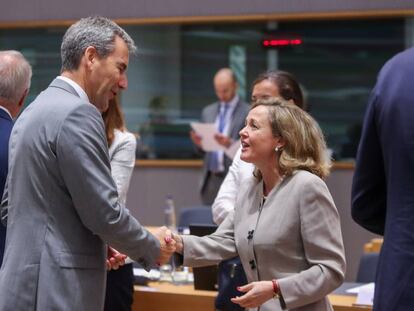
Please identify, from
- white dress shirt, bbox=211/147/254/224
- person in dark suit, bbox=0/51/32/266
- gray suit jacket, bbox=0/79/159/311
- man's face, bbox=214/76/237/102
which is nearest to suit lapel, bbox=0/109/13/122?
person in dark suit, bbox=0/51/32/266

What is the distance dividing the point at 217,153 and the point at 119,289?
4.05m

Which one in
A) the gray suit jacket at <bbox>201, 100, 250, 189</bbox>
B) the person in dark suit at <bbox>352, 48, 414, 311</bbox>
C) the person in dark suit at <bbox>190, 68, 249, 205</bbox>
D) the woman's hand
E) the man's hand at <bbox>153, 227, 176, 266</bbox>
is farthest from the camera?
the person in dark suit at <bbox>190, 68, 249, 205</bbox>

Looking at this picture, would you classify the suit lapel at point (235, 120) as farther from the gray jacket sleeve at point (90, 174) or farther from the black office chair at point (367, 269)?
the gray jacket sleeve at point (90, 174)

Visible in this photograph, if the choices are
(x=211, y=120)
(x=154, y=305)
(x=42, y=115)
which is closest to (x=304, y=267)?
(x=42, y=115)

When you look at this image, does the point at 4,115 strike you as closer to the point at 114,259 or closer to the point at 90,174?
the point at 114,259

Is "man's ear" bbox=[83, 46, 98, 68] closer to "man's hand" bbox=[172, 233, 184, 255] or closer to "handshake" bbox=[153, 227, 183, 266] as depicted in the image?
"handshake" bbox=[153, 227, 183, 266]

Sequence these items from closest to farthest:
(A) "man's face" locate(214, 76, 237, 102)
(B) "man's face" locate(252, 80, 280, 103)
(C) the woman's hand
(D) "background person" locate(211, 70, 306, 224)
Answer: (C) the woman's hand, (D) "background person" locate(211, 70, 306, 224), (B) "man's face" locate(252, 80, 280, 103), (A) "man's face" locate(214, 76, 237, 102)

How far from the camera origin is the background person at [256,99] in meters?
4.26

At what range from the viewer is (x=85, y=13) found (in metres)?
9.03

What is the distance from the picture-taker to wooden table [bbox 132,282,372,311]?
14.5ft

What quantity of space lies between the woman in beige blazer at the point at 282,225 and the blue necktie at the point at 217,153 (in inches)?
179

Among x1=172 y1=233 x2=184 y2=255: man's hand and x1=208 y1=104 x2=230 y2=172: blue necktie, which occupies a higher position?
x1=172 y1=233 x2=184 y2=255: man's hand

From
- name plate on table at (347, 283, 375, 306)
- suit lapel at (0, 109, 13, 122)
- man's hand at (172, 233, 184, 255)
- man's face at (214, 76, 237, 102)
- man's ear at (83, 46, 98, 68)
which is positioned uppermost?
man's ear at (83, 46, 98, 68)

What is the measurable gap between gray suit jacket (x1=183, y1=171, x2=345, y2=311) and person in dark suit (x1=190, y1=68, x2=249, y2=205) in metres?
4.57
